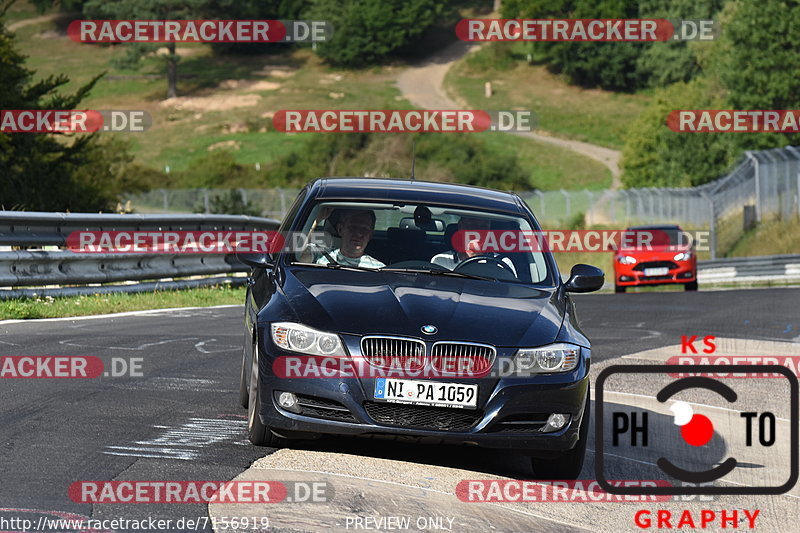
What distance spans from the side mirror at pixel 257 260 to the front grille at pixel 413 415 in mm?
1721

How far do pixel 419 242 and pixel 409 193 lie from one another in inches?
21.3

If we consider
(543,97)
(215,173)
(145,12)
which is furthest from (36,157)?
(543,97)

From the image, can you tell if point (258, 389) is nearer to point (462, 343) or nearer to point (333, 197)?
point (462, 343)

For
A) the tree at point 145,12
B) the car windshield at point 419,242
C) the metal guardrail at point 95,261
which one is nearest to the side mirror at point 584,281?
the car windshield at point 419,242

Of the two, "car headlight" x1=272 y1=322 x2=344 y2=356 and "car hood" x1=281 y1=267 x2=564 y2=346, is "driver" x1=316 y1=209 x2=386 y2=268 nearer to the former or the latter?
"car hood" x1=281 y1=267 x2=564 y2=346

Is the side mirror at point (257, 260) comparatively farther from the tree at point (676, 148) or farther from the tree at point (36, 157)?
the tree at point (676, 148)

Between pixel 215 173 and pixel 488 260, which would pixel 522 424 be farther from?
pixel 215 173

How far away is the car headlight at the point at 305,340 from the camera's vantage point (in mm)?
6812

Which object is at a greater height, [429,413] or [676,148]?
[676,148]

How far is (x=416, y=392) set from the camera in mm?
6727

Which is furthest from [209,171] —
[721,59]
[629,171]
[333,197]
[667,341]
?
[333,197]

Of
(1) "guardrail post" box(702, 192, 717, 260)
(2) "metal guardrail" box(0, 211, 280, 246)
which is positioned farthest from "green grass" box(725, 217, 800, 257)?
(2) "metal guardrail" box(0, 211, 280, 246)

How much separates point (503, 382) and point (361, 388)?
742 mm

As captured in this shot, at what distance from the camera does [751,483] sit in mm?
7480
